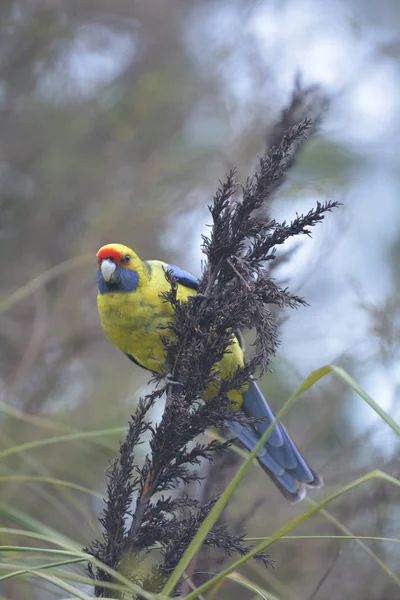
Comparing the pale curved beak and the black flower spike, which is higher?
the pale curved beak

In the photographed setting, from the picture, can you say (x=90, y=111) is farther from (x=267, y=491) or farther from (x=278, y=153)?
(x=278, y=153)

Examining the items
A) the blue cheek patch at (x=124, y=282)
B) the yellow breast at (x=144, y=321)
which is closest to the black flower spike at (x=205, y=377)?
the yellow breast at (x=144, y=321)

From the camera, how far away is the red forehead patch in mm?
2904

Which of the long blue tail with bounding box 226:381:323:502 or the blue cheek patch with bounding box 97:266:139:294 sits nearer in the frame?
the long blue tail with bounding box 226:381:323:502

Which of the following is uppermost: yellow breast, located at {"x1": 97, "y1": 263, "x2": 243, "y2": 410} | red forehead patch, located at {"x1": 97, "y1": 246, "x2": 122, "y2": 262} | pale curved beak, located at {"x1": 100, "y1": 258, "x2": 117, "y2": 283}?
red forehead patch, located at {"x1": 97, "y1": 246, "x2": 122, "y2": 262}

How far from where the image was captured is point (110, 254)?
2.92m

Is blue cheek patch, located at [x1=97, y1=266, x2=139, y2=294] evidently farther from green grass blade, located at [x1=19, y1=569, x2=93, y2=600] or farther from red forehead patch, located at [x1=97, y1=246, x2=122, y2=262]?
green grass blade, located at [x1=19, y1=569, x2=93, y2=600]

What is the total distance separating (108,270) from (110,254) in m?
0.09

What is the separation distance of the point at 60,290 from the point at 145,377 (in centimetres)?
78

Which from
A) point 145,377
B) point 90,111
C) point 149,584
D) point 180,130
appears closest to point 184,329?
point 149,584

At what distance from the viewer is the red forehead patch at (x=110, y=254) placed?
2904mm

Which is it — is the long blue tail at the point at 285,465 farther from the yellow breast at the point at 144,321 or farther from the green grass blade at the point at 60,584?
the green grass blade at the point at 60,584

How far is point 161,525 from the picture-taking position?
1.74 metres

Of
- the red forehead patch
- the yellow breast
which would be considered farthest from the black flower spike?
the red forehead patch
